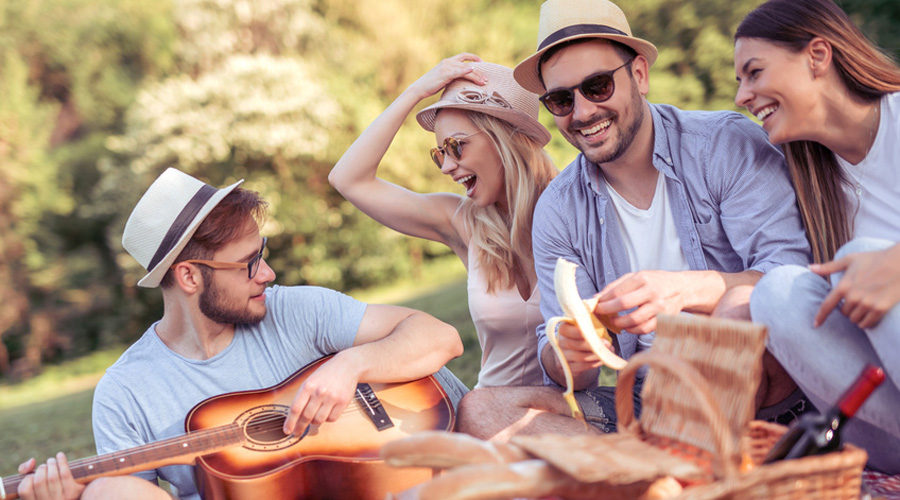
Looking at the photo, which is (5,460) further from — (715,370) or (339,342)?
(715,370)

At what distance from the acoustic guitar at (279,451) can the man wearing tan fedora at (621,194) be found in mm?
309

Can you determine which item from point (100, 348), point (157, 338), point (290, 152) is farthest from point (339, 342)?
point (100, 348)

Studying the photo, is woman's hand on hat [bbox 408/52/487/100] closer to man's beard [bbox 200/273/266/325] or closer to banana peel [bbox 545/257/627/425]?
man's beard [bbox 200/273/266/325]

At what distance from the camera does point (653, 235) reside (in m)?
2.99

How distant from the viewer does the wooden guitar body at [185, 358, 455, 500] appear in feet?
8.69

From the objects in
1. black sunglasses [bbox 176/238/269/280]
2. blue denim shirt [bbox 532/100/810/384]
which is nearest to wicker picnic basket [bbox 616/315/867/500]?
blue denim shirt [bbox 532/100/810/384]

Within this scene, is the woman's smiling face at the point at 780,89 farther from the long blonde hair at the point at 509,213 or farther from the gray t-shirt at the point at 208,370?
the gray t-shirt at the point at 208,370

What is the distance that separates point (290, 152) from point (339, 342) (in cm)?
1271

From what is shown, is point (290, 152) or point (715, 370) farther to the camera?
point (290, 152)

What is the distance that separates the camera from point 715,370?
5.27 feet

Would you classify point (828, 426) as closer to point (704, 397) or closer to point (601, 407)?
point (704, 397)

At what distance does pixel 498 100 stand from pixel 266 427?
1.87 metres

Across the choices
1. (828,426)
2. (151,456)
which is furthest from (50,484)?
(828,426)

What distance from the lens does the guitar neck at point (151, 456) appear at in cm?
250
